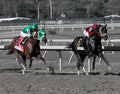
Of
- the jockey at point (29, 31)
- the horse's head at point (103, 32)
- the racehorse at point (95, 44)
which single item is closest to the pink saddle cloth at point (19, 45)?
the jockey at point (29, 31)

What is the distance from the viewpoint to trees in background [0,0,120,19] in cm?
8731

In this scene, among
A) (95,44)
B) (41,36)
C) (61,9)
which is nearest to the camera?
(95,44)

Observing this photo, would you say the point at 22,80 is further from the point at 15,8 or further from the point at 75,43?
the point at 15,8

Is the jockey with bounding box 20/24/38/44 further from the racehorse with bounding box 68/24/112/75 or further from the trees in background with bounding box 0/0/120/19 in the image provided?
the trees in background with bounding box 0/0/120/19

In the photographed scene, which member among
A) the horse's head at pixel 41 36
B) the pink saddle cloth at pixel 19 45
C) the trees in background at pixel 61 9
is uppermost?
the horse's head at pixel 41 36

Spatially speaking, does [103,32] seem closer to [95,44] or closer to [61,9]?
[95,44]

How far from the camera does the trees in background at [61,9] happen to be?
286 ft

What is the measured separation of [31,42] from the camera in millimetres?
14180

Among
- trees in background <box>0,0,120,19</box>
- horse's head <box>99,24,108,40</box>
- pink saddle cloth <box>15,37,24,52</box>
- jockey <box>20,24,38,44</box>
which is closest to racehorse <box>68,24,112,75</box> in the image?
horse's head <box>99,24,108,40</box>

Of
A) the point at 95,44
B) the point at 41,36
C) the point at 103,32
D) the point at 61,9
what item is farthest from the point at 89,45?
the point at 61,9

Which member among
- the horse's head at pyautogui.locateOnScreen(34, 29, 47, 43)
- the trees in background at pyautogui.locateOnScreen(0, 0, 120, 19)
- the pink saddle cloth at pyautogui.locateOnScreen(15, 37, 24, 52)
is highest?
the horse's head at pyautogui.locateOnScreen(34, 29, 47, 43)

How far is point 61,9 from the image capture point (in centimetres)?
8988

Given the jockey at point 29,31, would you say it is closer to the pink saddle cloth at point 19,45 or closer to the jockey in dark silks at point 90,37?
the pink saddle cloth at point 19,45

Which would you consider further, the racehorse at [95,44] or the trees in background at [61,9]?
the trees in background at [61,9]
